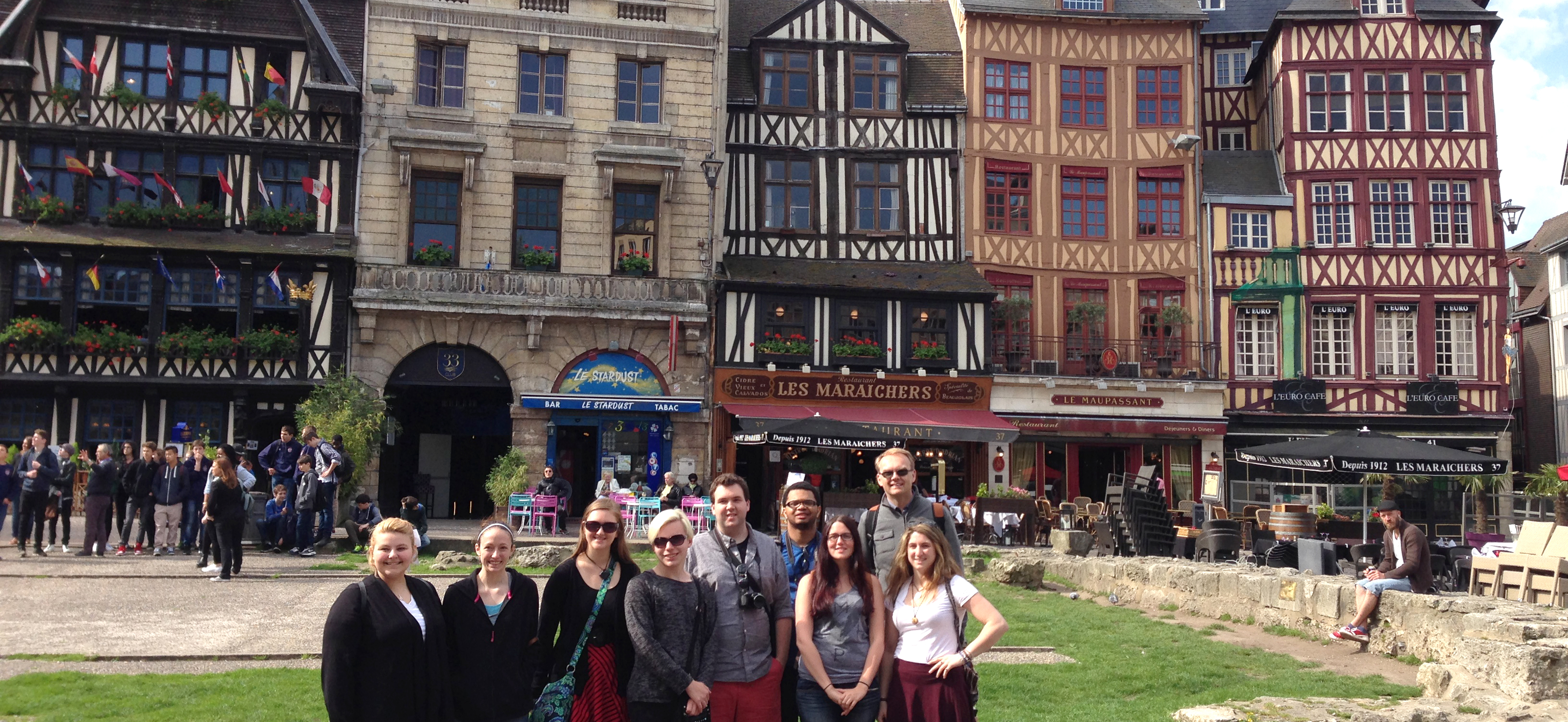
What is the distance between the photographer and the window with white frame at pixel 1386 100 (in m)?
24.2

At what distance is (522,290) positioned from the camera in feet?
69.5

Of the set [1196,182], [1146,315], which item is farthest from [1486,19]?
[1146,315]

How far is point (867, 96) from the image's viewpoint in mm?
23891

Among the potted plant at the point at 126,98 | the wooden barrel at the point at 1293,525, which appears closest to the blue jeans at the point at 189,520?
the potted plant at the point at 126,98

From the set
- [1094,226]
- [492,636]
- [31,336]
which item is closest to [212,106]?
[31,336]

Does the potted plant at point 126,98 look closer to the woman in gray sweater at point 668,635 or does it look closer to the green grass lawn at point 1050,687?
the green grass lawn at point 1050,687

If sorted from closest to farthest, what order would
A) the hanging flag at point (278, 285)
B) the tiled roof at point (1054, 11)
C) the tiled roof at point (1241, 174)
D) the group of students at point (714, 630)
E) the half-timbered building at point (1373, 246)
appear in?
the group of students at point (714, 630) → the hanging flag at point (278, 285) → the half-timbered building at point (1373, 246) → the tiled roof at point (1054, 11) → the tiled roof at point (1241, 174)

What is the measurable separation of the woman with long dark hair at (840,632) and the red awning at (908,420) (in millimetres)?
14398

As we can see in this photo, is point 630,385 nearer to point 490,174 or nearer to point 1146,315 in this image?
point 490,174

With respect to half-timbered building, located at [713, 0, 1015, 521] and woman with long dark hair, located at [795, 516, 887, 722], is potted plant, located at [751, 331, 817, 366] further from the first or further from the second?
woman with long dark hair, located at [795, 516, 887, 722]

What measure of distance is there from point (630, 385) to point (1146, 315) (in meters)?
10.9

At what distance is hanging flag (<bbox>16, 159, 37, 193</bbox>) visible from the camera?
786 inches

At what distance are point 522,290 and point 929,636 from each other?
17.2 metres

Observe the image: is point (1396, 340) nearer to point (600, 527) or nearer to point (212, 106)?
point (600, 527)
